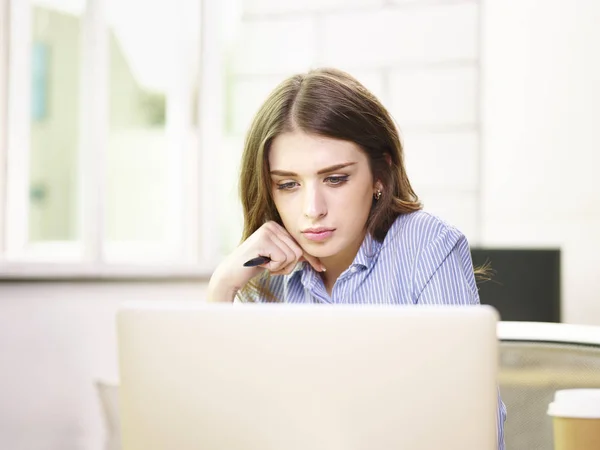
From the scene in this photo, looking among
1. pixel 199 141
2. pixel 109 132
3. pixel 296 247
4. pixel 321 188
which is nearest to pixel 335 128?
pixel 321 188

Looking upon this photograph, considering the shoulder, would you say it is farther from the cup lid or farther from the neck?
the cup lid

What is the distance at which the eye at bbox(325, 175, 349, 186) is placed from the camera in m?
1.23

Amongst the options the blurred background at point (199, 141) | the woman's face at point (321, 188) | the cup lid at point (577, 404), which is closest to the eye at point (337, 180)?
the woman's face at point (321, 188)

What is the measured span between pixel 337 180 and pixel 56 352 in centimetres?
198

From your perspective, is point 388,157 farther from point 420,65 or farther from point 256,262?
point 420,65

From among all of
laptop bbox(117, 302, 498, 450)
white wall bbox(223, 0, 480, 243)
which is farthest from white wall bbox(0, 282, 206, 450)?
laptop bbox(117, 302, 498, 450)

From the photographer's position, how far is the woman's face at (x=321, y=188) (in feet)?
4.00

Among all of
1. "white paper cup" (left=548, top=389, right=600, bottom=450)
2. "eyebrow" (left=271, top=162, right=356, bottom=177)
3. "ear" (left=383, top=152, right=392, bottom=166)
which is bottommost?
"white paper cup" (left=548, top=389, right=600, bottom=450)

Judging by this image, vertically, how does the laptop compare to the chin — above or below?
below

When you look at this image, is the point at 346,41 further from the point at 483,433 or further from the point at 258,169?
the point at 483,433

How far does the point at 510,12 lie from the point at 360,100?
1.59m

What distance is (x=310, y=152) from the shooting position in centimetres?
122

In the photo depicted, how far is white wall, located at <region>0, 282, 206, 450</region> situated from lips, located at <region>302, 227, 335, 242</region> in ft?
5.50

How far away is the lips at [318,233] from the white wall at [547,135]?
5.14ft
